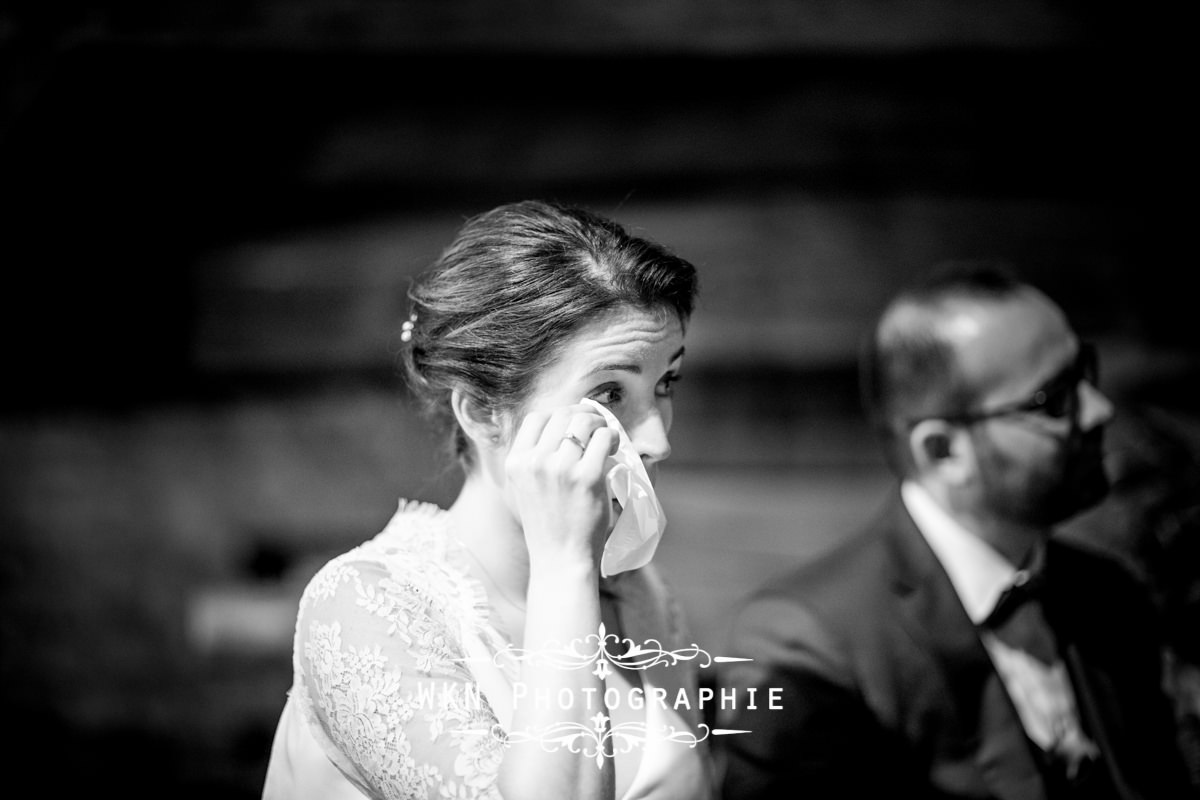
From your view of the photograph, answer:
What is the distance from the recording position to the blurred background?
2.97 m

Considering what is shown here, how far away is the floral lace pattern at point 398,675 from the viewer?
124 cm

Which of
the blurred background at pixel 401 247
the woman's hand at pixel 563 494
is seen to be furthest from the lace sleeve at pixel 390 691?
the blurred background at pixel 401 247

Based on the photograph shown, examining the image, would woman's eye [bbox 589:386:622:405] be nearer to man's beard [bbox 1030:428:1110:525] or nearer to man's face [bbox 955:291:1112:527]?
man's face [bbox 955:291:1112:527]

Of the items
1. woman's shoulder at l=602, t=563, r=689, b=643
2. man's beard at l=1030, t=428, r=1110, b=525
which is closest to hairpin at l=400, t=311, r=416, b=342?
woman's shoulder at l=602, t=563, r=689, b=643

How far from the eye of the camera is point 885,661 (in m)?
1.81

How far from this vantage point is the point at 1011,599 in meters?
1.99

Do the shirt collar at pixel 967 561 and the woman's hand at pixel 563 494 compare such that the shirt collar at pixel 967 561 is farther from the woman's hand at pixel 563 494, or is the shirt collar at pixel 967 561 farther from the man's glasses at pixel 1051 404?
the woman's hand at pixel 563 494

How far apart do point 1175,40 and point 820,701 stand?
2611mm

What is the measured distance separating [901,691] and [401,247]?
2087 millimetres

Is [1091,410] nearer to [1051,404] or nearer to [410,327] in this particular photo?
[1051,404]

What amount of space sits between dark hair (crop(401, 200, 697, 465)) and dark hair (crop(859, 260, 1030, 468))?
739 millimetres

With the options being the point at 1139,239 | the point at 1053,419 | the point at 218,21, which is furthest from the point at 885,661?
the point at 218,21

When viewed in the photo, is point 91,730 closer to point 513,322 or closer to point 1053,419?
point 513,322

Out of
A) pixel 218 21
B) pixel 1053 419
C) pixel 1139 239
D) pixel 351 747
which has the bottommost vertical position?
pixel 351 747
